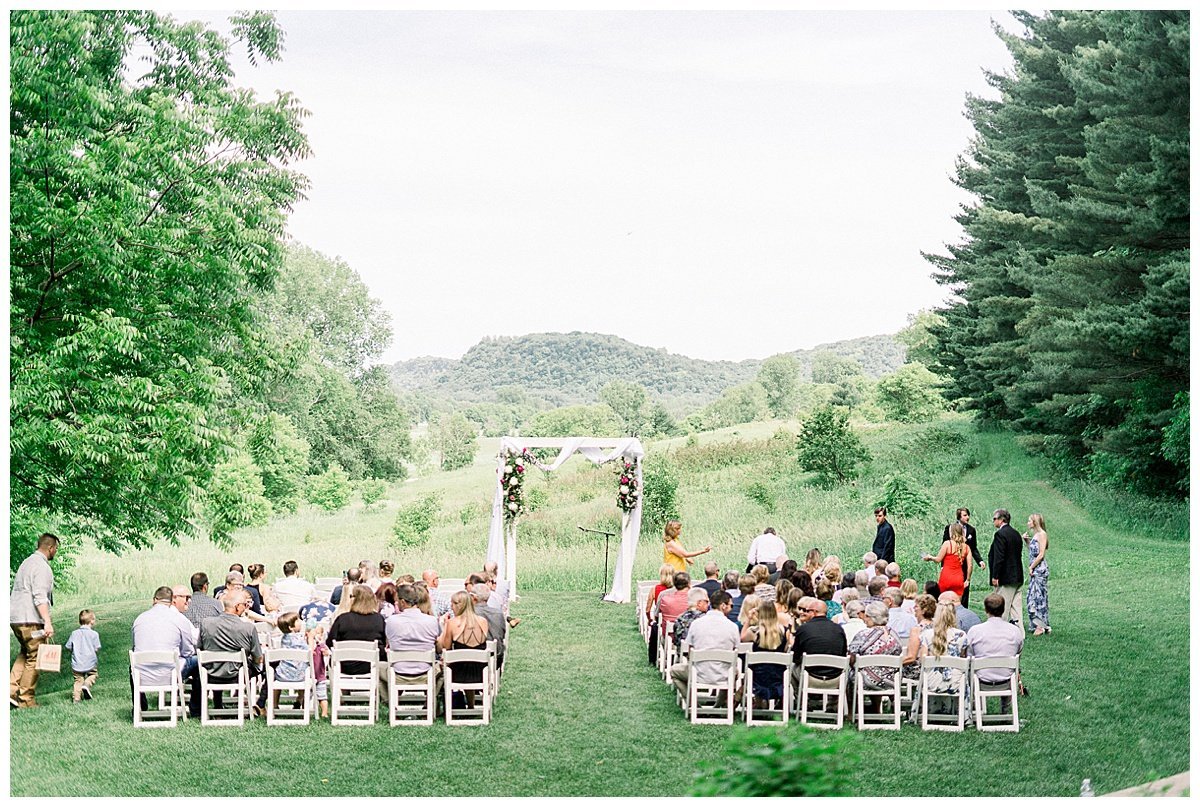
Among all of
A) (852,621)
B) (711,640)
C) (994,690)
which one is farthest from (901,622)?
(711,640)

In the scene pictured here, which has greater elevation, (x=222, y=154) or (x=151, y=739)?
(x=222, y=154)

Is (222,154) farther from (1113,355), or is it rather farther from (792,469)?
(792,469)

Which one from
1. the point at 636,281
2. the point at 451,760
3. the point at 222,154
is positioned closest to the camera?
the point at 451,760

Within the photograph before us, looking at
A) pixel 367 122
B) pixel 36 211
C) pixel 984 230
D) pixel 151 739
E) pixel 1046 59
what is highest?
pixel 367 122

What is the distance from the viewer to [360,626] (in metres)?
10.4

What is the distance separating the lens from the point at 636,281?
87938mm

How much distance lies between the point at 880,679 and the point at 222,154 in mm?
9766

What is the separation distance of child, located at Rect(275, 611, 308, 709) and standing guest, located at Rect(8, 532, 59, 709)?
2.56m

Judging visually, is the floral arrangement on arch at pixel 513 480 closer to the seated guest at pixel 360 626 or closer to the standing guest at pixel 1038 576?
the seated guest at pixel 360 626

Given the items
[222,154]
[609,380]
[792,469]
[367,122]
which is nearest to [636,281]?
[609,380]

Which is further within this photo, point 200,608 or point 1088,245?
point 1088,245

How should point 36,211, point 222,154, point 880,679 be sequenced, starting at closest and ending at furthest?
point 880,679
point 36,211
point 222,154

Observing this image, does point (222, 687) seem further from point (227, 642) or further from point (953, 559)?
point (953, 559)

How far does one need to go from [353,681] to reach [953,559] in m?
7.49
